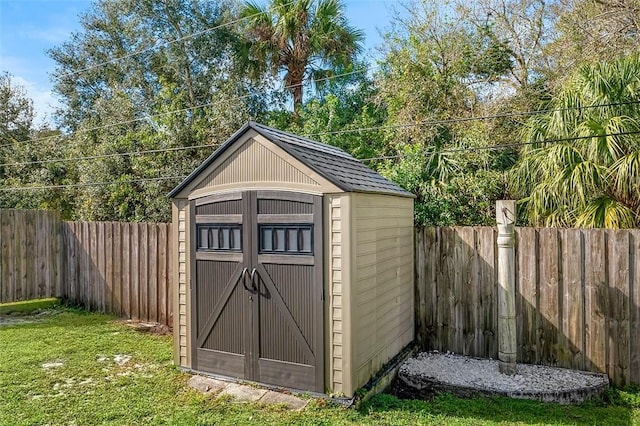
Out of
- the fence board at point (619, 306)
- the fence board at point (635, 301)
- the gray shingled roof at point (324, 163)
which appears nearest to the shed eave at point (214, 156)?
the gray shingled roof at point (324, 163)

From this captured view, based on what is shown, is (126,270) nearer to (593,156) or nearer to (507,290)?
(507,290)

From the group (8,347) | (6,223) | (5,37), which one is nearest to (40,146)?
(6,223)

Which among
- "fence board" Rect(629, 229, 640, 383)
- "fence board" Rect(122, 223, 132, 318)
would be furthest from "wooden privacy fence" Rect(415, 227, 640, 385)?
"fence board" Rect(122, 223, 132, 318)

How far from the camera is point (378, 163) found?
30.2 feet

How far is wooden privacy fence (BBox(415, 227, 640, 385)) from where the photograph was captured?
13.7ft

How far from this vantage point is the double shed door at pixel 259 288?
12.5ft

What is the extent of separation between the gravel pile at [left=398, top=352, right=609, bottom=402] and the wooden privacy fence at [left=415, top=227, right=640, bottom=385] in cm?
18

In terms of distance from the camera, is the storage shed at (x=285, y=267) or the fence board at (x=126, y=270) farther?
the fence board at (x=126, y=270)

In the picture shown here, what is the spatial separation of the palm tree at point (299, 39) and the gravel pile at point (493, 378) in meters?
8.44

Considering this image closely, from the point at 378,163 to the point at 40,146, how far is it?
10.9m

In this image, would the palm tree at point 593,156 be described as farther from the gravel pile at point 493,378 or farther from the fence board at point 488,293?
the gravel pile at point 493,378

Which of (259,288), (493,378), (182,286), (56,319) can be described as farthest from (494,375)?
(56,319)

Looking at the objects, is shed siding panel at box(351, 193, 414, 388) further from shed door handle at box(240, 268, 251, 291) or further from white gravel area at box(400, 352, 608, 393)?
shed door handle at box(240, 268, 251, 291)

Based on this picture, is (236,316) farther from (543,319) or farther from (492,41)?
(492,41)
